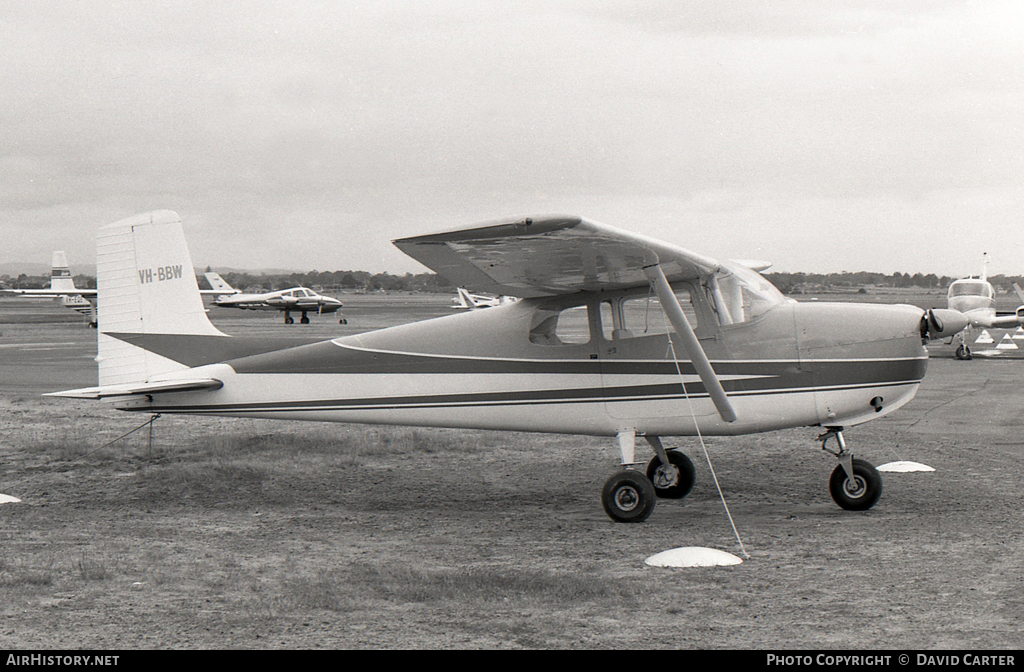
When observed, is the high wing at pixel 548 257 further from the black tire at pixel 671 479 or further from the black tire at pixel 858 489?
the black tire at pixel 858 489

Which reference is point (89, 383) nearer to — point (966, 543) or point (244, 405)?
point (244, 405)

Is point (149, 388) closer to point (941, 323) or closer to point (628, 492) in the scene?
point (628, 492)

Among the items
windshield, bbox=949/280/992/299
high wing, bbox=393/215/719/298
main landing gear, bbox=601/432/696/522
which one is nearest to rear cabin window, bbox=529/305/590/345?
high wing, bbox=393/215/719/298

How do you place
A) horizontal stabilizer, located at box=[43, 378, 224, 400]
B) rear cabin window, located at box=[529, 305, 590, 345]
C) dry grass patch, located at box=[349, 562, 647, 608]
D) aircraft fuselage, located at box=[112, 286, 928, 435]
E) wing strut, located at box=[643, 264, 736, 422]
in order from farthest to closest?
horizontal stabilizer, located at box=[43, 378, 224, 400] < rear cabin window, located at box=[529, 305, 590, 345] < aircraft fuselage, located at box=[112, 286, 928, 435] < wing strut, located at box=[643, 264, 736, 422] < dry grass patch, located at box=[349, 562, 647, 608]

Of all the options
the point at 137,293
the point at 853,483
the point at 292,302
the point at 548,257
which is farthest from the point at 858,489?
the point at 292,302

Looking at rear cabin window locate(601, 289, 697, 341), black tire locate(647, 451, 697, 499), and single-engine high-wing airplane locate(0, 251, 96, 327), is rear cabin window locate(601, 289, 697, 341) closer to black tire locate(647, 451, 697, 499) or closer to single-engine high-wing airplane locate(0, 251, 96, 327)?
black tire locate(647, 451, 697, 499)

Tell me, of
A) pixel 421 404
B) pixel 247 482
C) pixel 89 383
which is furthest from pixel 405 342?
pixel 89 383

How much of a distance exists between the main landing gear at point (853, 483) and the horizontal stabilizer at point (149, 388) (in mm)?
5914

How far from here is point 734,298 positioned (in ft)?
26.3

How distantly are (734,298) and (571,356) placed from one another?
154 centimetres

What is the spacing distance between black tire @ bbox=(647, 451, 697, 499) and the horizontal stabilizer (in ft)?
14.4

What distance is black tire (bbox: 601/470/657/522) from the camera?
25.4ft

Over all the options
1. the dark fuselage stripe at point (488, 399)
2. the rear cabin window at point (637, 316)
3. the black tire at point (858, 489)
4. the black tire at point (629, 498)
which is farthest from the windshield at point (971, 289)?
the black tire at point (629, 498)

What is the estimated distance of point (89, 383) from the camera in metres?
19.9
